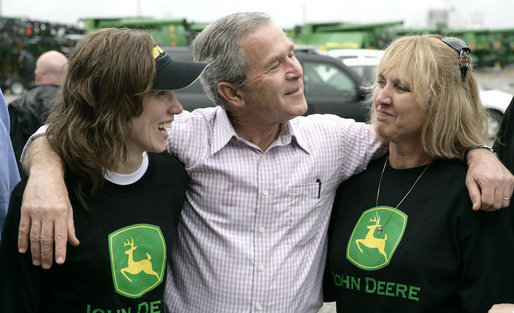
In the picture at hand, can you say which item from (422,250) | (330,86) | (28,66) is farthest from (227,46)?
(28,66)

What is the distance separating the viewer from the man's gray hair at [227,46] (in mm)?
2461

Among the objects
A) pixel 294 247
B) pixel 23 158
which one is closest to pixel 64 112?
pixel 23 158

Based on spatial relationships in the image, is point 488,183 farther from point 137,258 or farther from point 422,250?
point 137,258

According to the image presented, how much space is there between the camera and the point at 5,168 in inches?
89.4

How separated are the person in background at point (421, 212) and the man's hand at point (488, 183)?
1.4 inches

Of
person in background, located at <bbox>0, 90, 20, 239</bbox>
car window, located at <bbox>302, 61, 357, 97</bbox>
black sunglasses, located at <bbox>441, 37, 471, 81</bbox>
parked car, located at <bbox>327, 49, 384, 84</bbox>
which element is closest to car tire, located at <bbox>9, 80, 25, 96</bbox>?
parked car, located at <bbox>327, 49, 384, 84</bbox>

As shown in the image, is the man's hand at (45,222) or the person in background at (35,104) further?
the person in background at (35,104)

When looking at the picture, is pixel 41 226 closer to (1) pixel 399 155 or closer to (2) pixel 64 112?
(2) pixel 64 112

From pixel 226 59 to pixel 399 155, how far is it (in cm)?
84

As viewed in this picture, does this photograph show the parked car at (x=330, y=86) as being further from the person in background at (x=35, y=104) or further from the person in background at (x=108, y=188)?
the person in background at (x=108, y=188)

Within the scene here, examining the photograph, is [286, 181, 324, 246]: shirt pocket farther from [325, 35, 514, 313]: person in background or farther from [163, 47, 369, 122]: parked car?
[163, 47, 369, 122]: parked car

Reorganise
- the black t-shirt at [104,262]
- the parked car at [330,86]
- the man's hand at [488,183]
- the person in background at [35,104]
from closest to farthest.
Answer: the black t-shirt at [104,262] < the man's hand at [488,183] < the person in background at [35,104] < the parked car at [330,86]

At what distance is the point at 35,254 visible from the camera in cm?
187

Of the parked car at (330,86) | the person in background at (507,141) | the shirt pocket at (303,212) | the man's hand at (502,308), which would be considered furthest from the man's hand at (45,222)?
the parked car at (330,86)
